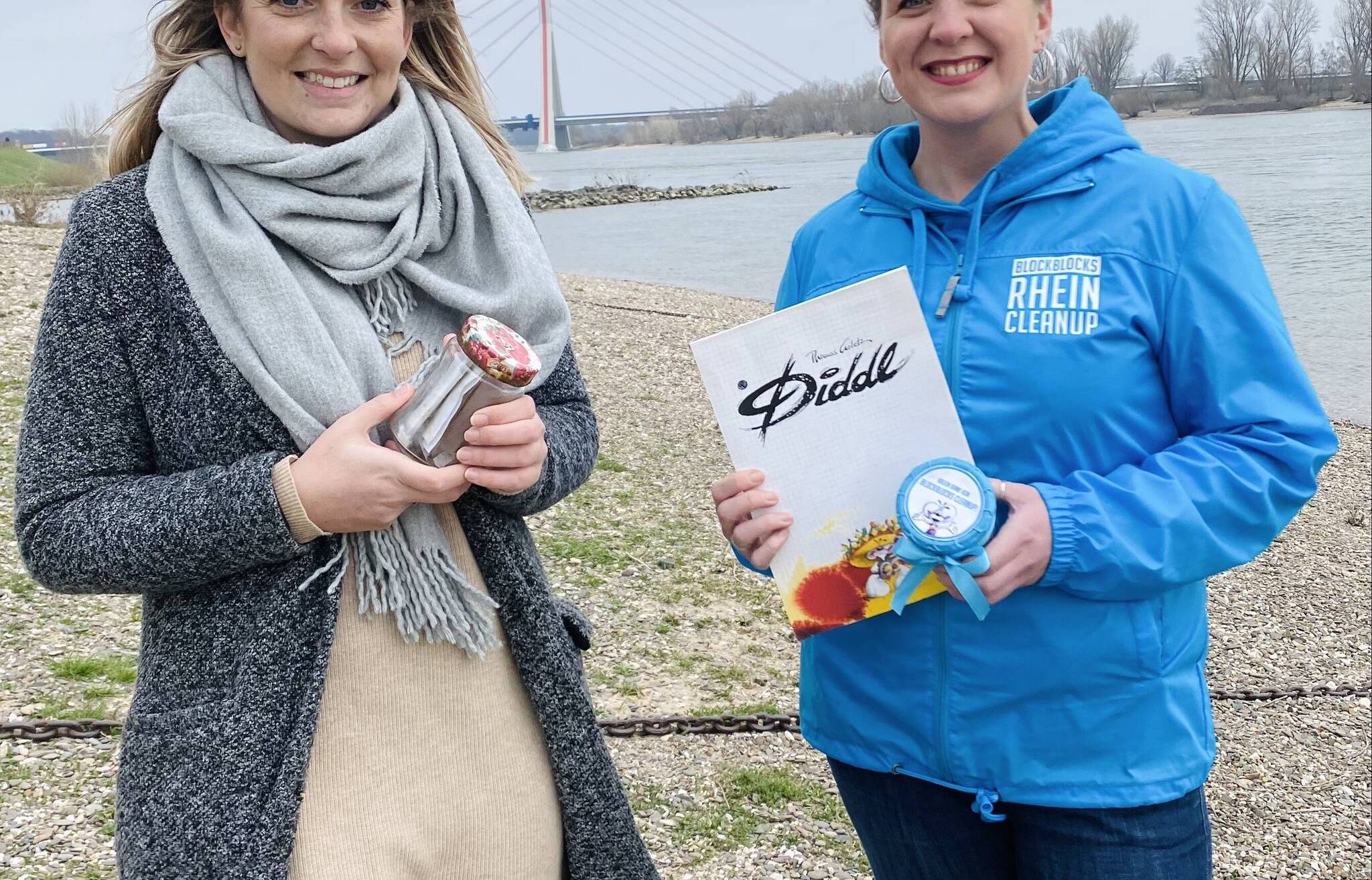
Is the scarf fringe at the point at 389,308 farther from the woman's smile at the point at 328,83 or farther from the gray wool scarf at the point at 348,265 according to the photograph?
the woman's smile at the point at 328,83

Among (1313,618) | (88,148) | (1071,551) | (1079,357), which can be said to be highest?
(88,148)

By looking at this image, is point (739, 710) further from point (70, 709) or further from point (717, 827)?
point (70, 709)

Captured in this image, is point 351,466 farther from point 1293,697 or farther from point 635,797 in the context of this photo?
point 1293,697

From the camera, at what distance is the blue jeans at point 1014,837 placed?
1879 mm

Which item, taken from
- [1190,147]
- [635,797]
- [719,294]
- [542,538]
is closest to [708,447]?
[542,538]

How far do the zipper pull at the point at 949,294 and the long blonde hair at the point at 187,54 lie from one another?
0.97m

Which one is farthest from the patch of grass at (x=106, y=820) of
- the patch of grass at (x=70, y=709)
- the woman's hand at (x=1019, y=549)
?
the woman's hand at (x=1019, y=549)

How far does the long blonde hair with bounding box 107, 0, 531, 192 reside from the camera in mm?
1976

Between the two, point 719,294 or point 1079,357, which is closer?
point 1079,357

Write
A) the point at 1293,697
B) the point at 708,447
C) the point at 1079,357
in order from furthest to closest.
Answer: the point at 708,447
the point at 1293,697
the point at 1079,357

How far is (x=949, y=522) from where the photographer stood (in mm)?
1789

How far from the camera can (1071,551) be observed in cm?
177

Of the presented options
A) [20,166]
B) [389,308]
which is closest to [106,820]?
[389,308]

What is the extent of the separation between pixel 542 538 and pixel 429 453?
5.33 metres
